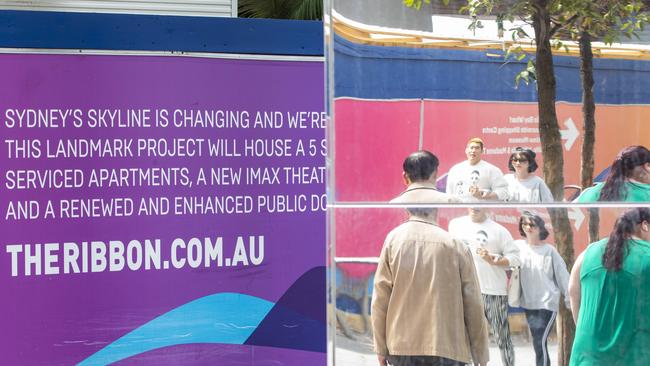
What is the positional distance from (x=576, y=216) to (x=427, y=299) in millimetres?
536

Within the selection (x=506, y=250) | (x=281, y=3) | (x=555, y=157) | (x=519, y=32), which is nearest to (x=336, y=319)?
(x=506, y=250)

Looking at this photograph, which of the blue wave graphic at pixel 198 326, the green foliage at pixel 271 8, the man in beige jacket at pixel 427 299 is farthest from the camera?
the green foliage at pixel 271 8

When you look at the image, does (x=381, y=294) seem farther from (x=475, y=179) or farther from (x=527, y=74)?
(x=527, y=74)

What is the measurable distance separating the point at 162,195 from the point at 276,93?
2.90ft

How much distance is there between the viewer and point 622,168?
2914 mm

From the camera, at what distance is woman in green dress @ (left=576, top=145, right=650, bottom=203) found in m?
2.90

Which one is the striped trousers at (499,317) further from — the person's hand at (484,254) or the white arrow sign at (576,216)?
the white arrow sign at (576,216)

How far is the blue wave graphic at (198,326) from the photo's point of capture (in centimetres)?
507

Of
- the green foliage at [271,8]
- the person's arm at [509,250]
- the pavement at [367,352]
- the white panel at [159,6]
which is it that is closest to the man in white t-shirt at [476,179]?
the person's arm at [509,250]

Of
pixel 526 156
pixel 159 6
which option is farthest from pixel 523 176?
pixel 159 6

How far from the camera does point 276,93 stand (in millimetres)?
5375

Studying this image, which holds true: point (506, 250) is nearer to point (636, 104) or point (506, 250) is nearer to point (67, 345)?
point (636, 104)

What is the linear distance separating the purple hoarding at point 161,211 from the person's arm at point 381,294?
7.67 ft

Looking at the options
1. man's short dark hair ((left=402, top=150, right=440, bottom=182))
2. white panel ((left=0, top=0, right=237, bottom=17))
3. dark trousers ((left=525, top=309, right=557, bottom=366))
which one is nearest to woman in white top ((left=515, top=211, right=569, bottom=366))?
dark trousers ((left=525, top=309, right=557, bottom=366))
